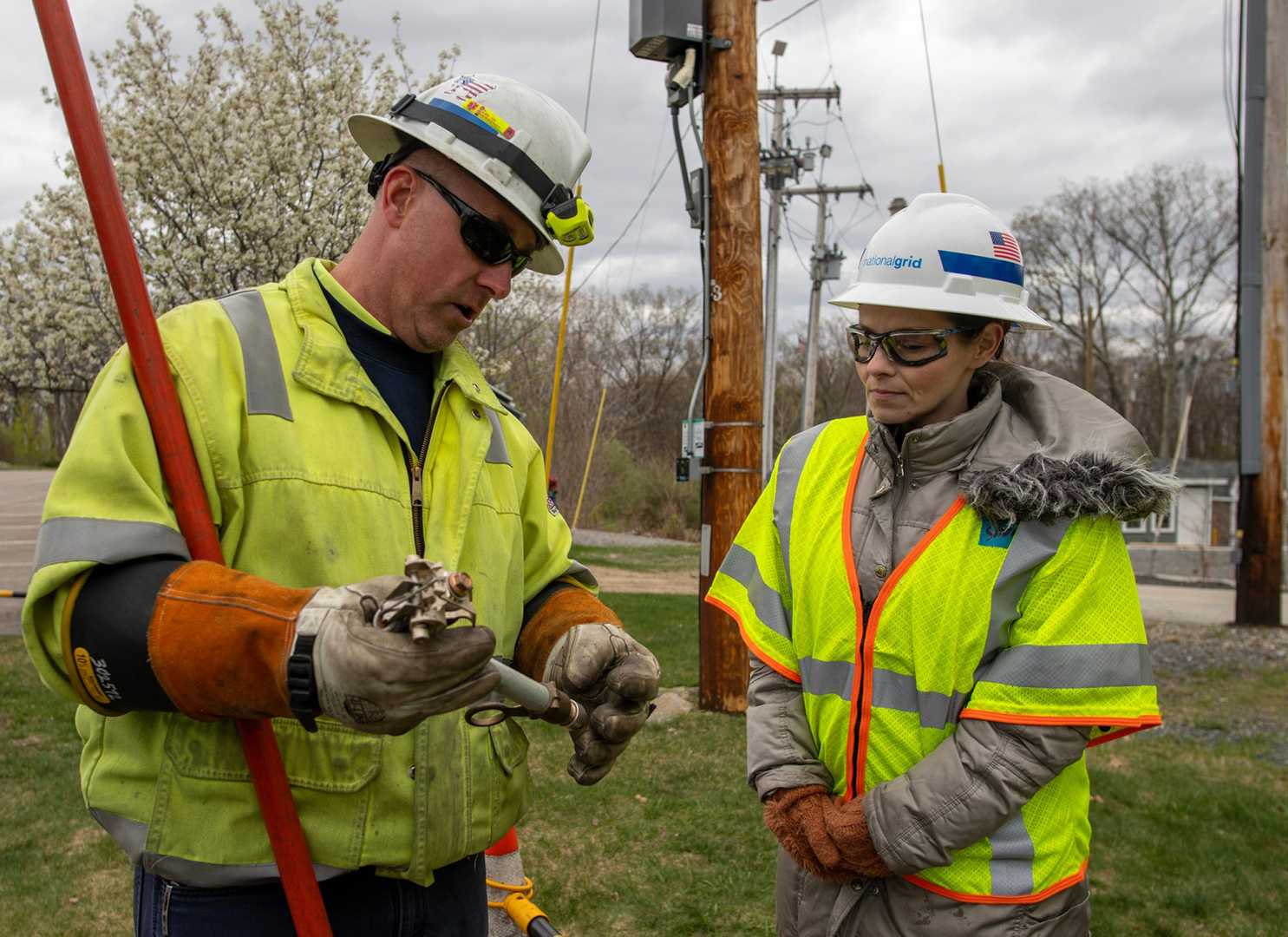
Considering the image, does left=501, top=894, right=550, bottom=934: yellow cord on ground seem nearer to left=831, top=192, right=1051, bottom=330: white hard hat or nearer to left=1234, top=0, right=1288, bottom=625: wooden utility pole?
left=831, top=192, right=1051, bottom=330: white hard hat

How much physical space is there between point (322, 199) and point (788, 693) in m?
11.0

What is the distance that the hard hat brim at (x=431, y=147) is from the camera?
1862mm

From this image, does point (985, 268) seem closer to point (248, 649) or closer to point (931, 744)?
point (931, 744)

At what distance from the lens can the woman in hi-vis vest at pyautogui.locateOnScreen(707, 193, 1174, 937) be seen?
215 centimetres

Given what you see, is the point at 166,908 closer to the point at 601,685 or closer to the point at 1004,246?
the point at 601,685

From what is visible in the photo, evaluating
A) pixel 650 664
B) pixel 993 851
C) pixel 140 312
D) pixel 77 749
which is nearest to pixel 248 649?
pixel 140 312

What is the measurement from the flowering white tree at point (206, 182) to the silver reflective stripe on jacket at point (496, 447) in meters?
10.4

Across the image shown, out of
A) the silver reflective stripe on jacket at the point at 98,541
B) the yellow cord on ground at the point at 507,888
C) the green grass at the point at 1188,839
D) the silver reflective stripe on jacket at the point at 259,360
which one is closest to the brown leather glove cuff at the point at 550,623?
the silver reflective stripe on jacket at the point at 259,360

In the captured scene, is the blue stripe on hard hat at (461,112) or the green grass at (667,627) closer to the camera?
the blue stripe on hard hat at (461,112)

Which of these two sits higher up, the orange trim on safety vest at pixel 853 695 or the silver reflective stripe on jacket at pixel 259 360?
the silver reflective stripe on jacket at pixel 259 360

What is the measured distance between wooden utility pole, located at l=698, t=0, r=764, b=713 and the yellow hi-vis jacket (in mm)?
4252

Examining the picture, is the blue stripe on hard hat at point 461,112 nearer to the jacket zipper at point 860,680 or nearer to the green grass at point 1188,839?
the jacket zipper at point 860,680

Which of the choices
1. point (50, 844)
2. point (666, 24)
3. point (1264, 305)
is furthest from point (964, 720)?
point (1264, 305)

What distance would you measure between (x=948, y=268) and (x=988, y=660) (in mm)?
873
